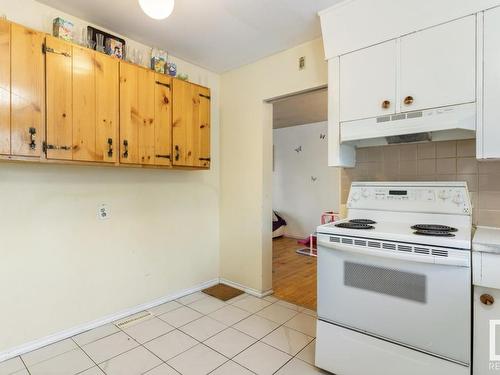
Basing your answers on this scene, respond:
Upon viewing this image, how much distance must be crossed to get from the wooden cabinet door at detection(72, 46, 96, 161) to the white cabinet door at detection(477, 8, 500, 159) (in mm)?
2408

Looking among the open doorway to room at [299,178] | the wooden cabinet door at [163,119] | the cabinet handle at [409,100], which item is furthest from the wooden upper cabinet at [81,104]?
the open doorway to room at [299,178]

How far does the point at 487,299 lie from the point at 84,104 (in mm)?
2560

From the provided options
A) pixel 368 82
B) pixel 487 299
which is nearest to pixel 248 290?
pixel 487 299

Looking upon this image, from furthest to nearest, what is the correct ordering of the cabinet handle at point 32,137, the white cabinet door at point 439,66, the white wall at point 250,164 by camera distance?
the white wall at point 250,164 → the cabinet handle at point 32,137 → the white cabinet door at point 439,66

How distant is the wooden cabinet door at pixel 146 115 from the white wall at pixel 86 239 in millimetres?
359

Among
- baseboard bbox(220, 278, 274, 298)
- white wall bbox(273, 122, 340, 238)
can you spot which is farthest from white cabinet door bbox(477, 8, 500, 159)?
white wall bbox(273, 122, 340, 238)

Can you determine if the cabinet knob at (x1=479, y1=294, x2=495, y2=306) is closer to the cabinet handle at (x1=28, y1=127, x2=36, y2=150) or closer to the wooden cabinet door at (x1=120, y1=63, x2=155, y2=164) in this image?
the wooden cabinet door at (x1=120, y1=63, x2=155, y2=164)

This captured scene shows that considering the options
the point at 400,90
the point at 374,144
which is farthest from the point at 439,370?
the point at 400,90

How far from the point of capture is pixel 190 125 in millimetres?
2572

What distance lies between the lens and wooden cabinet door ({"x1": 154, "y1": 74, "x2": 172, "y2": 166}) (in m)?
2.31

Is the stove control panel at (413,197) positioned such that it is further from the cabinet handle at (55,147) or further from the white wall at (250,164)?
the cabinet handle at (55,147)

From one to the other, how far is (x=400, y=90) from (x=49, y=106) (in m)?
2.22

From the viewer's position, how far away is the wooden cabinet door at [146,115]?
2.20 metres

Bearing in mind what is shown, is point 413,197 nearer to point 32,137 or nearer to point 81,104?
point 81,104
